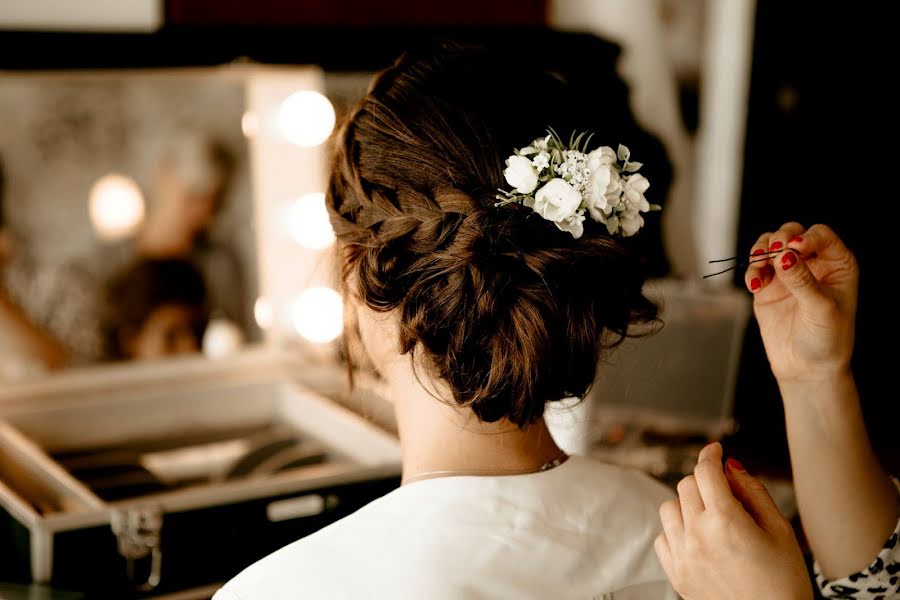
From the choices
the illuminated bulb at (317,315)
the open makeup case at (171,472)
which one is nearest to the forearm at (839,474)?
the open makeup case at (171,472)

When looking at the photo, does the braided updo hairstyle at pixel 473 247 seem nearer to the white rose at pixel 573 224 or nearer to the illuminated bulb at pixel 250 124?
the white rose at pixel 573 224

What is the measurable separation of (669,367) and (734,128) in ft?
2.35

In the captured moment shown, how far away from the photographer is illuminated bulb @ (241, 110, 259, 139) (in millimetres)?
1774

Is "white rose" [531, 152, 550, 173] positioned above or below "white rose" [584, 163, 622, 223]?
above

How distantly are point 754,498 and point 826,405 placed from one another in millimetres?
312

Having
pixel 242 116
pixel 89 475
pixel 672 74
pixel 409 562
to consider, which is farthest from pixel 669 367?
pixel 409 562

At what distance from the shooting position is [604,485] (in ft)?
3.06

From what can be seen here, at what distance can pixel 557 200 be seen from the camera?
849 mm

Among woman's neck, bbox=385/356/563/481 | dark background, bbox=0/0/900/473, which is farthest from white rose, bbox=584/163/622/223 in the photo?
dark background, bbox=0/0/900/473

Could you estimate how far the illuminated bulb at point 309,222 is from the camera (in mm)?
1874

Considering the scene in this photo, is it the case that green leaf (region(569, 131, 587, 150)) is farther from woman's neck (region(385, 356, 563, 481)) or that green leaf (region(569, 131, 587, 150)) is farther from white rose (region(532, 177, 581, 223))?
woman's neck (region(385, 356, 563, 481))

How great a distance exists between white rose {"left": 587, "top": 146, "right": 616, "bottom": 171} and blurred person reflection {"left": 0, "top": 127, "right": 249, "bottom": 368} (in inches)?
41.2

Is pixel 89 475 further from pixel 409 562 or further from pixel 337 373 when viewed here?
pixel 409 562

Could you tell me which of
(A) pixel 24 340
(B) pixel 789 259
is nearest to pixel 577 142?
(B) pixel 789 259
